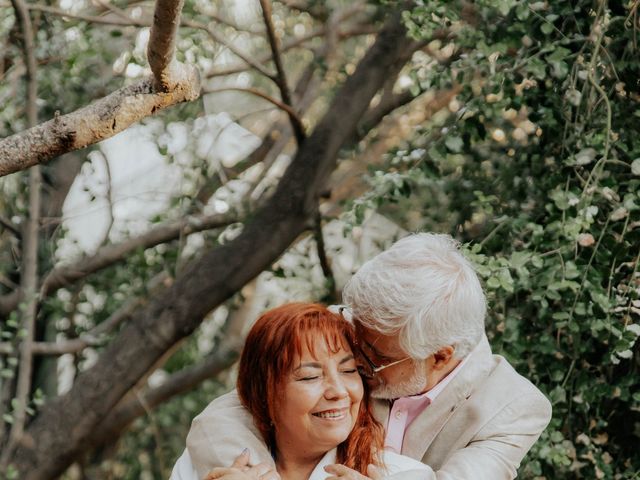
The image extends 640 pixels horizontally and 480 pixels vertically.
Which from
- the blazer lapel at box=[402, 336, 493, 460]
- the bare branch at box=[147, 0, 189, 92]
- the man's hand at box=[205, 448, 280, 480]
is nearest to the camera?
the bare branch at box=[147, 0, 189, 92]

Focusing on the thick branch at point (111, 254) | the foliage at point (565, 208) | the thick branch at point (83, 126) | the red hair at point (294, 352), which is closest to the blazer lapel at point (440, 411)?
the red hair at point (294, 352)

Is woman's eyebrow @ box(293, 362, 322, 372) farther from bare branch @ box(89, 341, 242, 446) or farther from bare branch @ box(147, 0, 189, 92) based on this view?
bare branch @ box(89, 341, 242, 446)

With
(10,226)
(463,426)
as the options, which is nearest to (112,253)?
(10,226)

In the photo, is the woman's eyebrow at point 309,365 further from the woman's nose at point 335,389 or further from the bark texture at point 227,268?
the bark texture at point 227,268

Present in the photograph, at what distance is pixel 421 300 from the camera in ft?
8.45

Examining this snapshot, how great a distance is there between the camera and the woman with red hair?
2.50 meters

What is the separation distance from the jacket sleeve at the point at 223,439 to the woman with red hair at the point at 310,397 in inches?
2.3

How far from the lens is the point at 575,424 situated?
3441 millimetres

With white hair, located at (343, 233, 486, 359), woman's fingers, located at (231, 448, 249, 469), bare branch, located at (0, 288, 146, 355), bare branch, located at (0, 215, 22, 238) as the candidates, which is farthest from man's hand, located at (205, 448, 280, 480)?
bare branch, located at (0, 215, 22, 238)

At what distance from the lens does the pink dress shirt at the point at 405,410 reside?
270cm

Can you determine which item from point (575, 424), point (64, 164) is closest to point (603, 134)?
point (575, 424)

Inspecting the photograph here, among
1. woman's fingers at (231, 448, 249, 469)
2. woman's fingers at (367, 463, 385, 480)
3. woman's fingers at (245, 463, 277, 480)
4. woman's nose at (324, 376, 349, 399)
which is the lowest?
woman's fingers at (367, 463, 385, 480)

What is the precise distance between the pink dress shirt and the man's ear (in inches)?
1.6

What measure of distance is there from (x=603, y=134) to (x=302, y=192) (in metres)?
1.72
